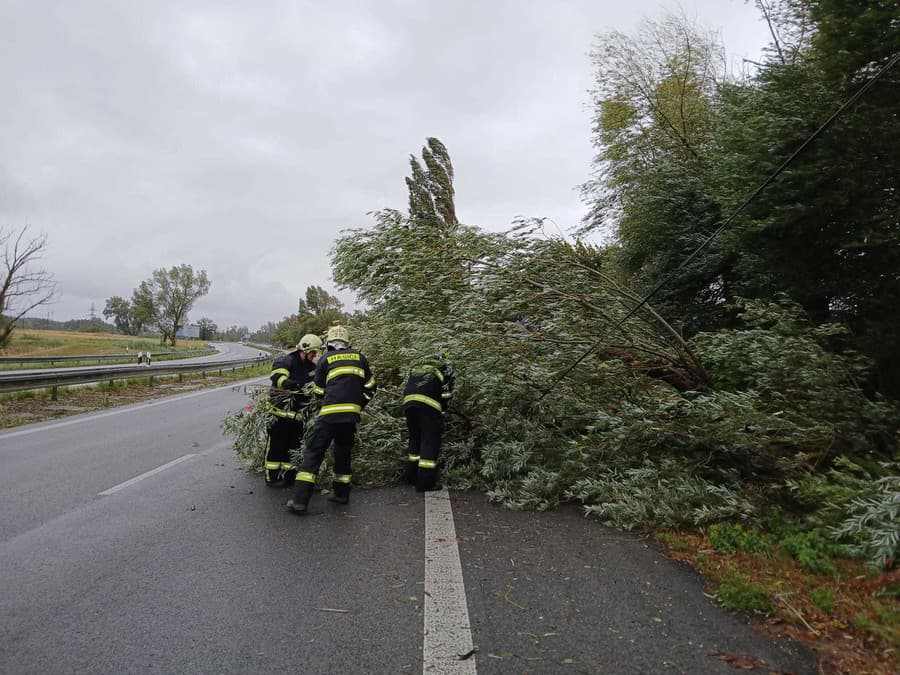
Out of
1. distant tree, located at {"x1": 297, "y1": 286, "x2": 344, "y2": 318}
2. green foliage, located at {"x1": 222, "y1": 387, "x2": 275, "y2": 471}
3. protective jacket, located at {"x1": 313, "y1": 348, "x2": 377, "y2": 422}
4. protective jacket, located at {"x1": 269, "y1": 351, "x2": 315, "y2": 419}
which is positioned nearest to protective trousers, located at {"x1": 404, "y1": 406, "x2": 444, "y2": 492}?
protective jacket, located at {"x1": 313, "y1": 348, "x2": 377, "y2": 422}

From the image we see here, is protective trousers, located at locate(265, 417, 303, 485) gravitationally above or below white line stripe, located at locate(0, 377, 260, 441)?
above

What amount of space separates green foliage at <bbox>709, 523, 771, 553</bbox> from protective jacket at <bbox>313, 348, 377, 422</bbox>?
3.19 metres

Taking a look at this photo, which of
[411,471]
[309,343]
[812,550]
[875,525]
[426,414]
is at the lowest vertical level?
[411,471]

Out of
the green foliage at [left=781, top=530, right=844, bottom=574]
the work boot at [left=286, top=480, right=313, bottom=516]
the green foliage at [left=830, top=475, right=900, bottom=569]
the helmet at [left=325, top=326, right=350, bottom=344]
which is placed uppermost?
the helmet at [left=325, top=326, right=350, bottom=344]

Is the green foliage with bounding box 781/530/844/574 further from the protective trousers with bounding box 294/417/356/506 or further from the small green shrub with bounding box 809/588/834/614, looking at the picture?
the protective trousers with bounding box 294/417/356/506

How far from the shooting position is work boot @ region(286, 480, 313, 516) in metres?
4.81

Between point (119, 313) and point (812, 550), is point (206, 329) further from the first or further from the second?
point (812, 550)

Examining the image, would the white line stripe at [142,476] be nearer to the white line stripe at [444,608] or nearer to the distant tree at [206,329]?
the white line stripe at [444,608]

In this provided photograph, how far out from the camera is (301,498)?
4840 millimetres

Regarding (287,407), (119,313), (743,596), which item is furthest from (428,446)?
(119,313)

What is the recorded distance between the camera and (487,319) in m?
6.01

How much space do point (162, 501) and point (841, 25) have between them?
10.2m

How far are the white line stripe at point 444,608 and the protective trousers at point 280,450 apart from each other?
2.11 metres

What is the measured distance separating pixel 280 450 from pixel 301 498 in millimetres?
1221
